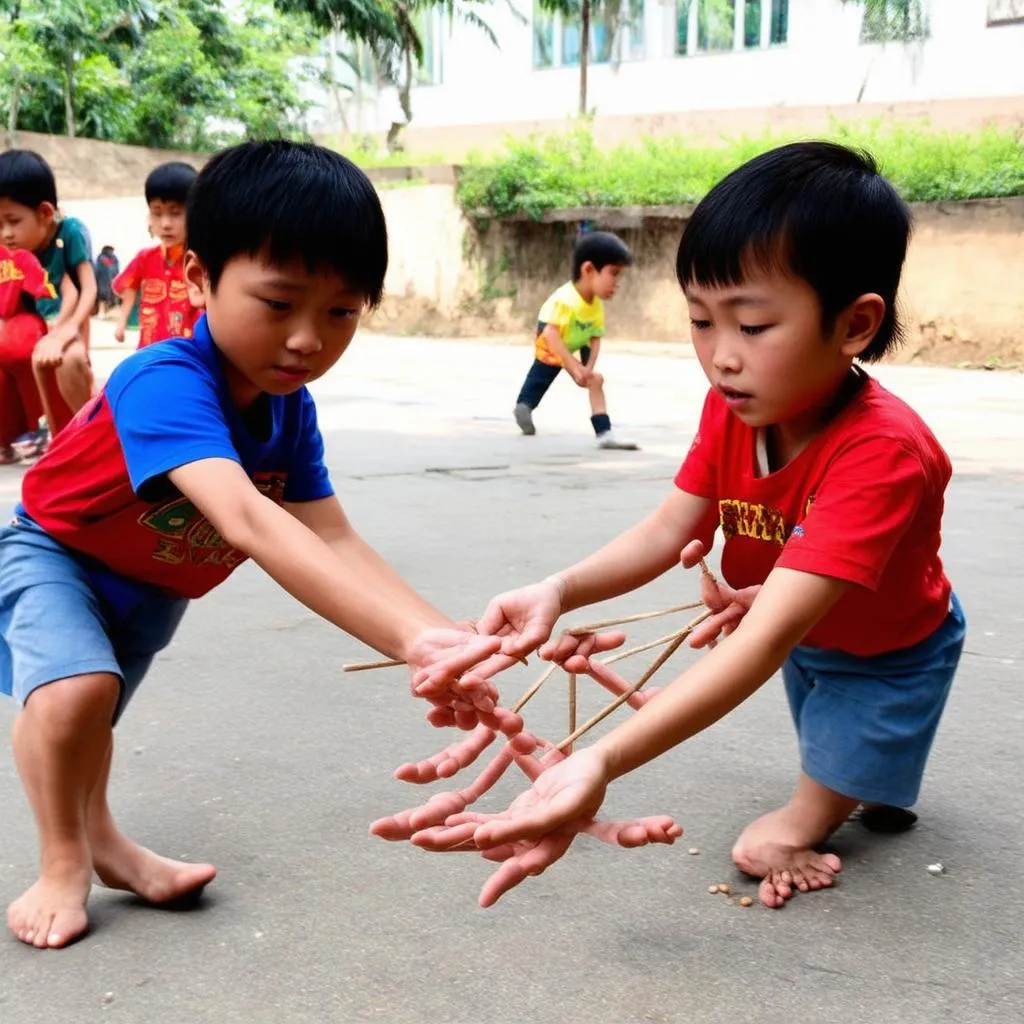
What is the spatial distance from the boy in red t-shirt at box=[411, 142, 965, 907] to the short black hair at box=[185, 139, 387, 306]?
447 mm

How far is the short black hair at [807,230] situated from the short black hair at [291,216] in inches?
17.5

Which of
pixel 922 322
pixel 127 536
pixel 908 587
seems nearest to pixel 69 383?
pixel 127 536

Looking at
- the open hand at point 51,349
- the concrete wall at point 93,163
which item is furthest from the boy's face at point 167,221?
the concrete wall at point 93,163

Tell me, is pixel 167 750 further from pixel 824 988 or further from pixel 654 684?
pixel 824 988

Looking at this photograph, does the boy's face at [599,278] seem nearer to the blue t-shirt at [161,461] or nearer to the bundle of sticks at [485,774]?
the blue t-shirt at [161,461]

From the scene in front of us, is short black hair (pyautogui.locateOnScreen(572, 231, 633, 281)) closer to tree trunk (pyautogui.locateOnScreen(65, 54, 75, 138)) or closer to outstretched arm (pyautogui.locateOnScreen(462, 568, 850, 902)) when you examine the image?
outstretched arm (pyautogui.locateOnScreen(462, 568, 850, 902))

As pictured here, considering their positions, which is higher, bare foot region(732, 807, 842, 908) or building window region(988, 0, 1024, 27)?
building window region(988, 0, 1024, 27)

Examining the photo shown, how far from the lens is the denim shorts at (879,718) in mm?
2104

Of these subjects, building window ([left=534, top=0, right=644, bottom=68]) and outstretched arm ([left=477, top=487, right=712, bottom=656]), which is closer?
outstretched arm ([left=477, top=487, right=712, bottom=656])

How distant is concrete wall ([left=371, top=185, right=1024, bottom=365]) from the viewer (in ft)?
44.3

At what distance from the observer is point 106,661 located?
6.08ft

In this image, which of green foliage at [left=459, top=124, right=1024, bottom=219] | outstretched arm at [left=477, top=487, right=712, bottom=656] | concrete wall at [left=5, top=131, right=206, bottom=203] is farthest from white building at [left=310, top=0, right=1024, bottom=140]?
outstretched arm at [left=477, top=487, right=712, bottom=656]

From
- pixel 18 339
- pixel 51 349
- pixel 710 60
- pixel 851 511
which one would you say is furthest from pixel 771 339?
pixel 710 60

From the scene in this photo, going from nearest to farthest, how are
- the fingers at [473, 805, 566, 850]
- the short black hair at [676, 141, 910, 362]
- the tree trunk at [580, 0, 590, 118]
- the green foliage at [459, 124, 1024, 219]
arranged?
1. the fingers at [473, 805, 566, 850]
2. the short black hair at [676, 141, 910, 362]
3. the green foliage at [459, 124, 1024, 219]
4. the tree trunk at [580, 0, 590, 118]
